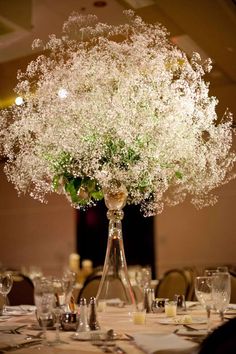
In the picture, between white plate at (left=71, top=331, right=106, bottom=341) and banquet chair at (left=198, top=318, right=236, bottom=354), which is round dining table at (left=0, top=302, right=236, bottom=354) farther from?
banquet chair at (left=198, top=318, right=236, bottom=354)

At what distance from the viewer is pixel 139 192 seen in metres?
2.64

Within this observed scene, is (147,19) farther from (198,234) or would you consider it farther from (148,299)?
(198,234)

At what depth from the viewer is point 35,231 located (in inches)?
360

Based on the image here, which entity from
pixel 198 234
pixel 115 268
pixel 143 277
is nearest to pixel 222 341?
pixel 115 268

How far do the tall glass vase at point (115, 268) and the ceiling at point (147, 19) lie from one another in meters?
2.47

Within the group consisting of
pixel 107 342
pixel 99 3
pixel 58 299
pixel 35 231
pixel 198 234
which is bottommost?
pixel 107 342

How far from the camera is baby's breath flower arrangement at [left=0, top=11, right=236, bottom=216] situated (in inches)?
98.0

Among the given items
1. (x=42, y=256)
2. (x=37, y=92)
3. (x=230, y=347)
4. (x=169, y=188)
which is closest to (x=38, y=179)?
(x=37, y=92)

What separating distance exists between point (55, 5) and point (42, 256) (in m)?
5.26

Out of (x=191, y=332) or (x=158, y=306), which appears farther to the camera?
(x=158, y=306)

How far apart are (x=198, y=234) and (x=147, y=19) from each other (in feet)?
→ 12.5

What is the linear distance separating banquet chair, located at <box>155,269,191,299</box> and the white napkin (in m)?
3.02

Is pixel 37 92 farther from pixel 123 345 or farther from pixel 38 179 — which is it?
pixel 123 345

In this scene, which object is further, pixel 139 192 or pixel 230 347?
pixel 139 192
